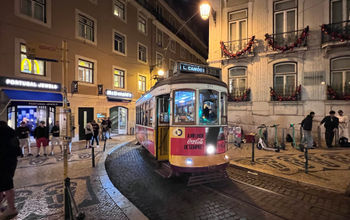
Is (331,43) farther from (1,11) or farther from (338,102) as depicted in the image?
(1,11)

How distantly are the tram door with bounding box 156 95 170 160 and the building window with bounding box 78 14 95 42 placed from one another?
11.8 m

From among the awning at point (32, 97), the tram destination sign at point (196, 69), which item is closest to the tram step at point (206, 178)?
the tram destination sign at point (196, 69)

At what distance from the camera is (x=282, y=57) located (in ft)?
37.4

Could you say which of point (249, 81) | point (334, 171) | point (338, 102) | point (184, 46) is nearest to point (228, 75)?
point (249, 81)

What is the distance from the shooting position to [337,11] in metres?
10.4

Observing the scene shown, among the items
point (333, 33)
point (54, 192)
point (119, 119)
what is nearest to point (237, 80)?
point (333, 33)

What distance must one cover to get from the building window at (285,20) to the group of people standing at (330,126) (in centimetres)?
512

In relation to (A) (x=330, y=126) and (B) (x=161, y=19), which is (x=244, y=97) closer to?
(A) (x=330, y=126)

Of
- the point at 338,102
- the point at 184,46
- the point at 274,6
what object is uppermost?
the point at 184,46

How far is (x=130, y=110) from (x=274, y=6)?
48.4 ft

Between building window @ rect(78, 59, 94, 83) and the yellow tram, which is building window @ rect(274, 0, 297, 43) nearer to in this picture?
the yellow tram

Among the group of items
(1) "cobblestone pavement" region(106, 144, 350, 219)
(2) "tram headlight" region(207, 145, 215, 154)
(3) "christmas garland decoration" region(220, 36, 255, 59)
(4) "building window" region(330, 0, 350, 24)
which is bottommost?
(1) "cobblestone pavement" region(106, 144, 350, 219)

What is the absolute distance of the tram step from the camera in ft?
17.2

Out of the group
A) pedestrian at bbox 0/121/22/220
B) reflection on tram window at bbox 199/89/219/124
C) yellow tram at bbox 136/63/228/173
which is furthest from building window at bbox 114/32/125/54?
pedestrian at bbox 0/121/22/220
